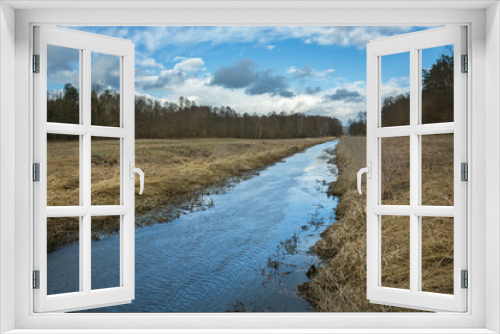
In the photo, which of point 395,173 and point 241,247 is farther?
point 241,247

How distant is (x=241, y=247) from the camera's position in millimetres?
5531

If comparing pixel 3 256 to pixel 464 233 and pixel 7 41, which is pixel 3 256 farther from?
pixel 464 233

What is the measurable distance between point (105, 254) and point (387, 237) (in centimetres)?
370

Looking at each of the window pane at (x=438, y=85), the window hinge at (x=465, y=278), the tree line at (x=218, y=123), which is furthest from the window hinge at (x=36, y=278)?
the tree line at (x=218, y=123)

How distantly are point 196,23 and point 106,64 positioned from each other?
12.0 feet

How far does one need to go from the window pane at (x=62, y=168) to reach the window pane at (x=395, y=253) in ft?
12.4

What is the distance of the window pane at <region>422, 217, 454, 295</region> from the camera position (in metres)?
3.56

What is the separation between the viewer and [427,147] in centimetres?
450

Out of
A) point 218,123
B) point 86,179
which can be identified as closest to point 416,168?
point 86,179

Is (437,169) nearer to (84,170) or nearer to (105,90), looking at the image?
(84,170)

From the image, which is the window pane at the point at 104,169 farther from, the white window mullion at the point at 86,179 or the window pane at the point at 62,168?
the white window mullion at the point at 86,179

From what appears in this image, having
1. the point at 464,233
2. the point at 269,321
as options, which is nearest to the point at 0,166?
the point at 269,321

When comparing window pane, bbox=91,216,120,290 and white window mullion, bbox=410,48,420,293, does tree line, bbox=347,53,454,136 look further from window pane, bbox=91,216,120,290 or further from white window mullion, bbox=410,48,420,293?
window pane, bbox=91,216,120,290

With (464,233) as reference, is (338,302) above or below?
below
